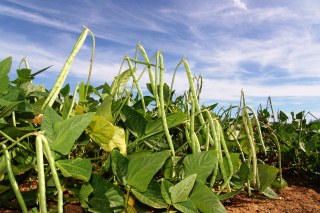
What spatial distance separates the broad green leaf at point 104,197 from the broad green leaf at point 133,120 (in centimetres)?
23

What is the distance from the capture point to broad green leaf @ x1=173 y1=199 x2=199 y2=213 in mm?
975

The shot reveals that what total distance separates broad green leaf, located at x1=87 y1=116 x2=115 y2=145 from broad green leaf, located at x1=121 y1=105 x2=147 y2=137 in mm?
146

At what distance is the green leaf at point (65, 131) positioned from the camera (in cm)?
78

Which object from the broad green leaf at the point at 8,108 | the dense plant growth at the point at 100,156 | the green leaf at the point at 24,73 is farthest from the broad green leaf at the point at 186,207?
the green leaf at the point at 24,73

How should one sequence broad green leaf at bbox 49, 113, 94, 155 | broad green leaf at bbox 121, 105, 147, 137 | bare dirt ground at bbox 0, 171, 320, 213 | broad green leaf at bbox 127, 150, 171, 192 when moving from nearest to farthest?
1. broad green leaf at bbox 49, 113, 94, 155
2. broad green leaf at bbox 127, 150, 171, 192
3. broad green leaf at bbox 121, 105, 147, 137
4. bare dirt ground at bbox 0, 171, 320, 213

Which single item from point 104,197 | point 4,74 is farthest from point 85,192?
point 4,74

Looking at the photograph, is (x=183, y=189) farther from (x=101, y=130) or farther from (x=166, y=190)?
(x=101, y=130)

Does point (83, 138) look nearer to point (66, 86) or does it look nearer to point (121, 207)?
point (121, 207)

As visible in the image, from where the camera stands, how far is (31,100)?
1.22 meters

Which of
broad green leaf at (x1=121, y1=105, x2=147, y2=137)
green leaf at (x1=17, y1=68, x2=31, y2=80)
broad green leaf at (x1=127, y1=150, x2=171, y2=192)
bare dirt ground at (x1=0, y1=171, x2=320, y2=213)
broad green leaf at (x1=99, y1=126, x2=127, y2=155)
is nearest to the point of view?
broad green leaf at (x1=127, y1=150, x2=171, y2=192)

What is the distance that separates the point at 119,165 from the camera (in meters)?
0.96

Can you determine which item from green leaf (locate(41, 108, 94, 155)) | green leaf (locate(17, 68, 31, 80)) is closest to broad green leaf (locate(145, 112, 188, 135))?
green leaf (locate(41, 108, 94, 155))

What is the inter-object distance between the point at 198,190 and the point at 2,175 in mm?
503

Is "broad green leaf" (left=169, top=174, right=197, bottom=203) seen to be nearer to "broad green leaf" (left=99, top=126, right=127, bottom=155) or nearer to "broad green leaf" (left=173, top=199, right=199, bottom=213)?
"broad green leaf" (left=173, top=199, right=199, bottom=213)
